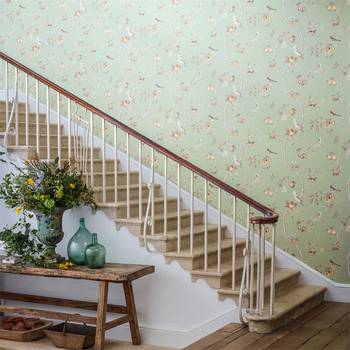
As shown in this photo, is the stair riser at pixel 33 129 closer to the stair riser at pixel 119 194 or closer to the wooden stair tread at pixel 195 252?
the stair riser at pixel 119 194

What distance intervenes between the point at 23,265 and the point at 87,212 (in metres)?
0.73

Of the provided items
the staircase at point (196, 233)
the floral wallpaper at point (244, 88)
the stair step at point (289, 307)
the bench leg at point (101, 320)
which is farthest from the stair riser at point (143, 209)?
the stair step at point (289, 307)

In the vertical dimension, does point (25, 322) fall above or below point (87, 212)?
below

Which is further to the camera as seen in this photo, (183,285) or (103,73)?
(103,73)

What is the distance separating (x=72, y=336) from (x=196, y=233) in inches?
56.2

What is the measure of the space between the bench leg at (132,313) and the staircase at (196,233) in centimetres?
41

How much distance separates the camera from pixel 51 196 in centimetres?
594

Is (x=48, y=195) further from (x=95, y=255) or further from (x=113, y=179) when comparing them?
(x=113, y=179)

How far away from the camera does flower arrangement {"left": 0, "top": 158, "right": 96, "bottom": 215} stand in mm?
5906

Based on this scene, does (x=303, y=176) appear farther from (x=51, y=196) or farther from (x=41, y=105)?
(x=41, y=105)

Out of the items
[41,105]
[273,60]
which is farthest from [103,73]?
[273,60]

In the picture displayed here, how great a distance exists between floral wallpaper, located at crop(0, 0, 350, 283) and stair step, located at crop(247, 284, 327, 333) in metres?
0.31

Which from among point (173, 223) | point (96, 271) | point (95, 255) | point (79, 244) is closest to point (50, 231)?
point (79, 244)

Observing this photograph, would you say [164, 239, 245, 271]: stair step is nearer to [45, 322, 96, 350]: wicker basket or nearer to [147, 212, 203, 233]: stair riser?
[147, 212, 203, 233]: stair riser
